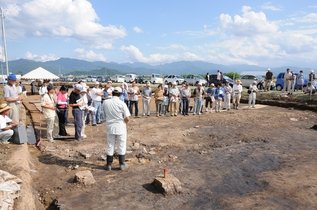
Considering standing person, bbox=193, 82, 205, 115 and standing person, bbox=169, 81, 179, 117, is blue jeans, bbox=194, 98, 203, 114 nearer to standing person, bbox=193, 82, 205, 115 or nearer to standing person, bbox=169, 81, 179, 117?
standing person, bbox=193, 82, 205, 115

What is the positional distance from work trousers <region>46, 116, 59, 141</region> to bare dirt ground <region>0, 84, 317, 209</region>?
0.71 ft

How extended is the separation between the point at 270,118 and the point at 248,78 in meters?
13.2

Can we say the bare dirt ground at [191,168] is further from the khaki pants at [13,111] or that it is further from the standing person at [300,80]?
the standing person at [300,80]

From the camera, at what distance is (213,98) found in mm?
12516

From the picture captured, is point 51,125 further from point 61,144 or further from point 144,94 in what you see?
point 144,94

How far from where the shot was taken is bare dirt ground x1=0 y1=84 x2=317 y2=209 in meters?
4.06

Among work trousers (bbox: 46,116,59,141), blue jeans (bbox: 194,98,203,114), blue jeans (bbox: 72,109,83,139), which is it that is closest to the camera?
work trousers (bbox: 46,116,59,141)

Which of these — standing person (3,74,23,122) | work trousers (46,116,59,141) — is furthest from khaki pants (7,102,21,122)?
work trousers (46,116,59,141)

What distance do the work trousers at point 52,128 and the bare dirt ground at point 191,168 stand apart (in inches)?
8.5

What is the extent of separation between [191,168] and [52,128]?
13.6ft

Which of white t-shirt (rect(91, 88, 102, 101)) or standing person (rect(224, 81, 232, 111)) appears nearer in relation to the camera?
white t-shirt (rect(91, 88, 102, 101))

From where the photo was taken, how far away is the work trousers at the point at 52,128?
22.3ft

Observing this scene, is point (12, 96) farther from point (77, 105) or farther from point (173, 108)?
Result: point (173, 108)

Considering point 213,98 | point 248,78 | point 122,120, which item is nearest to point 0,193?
point 122,120
